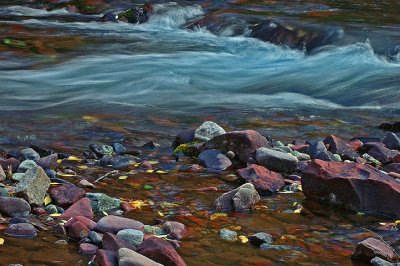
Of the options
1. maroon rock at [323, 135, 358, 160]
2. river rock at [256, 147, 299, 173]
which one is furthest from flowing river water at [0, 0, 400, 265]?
maroon rock at [323, 135, 358, 160]

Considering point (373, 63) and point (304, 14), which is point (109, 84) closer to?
point (373, 63)

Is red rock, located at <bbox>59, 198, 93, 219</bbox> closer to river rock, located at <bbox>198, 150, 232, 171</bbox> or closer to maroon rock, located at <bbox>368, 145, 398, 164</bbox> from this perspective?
river rock, located at <bbox>198, 150, 232, 171</bbox>

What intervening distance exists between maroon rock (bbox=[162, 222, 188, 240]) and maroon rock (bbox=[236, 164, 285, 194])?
3.47ft

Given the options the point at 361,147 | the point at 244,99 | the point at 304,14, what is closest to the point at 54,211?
the point at 361,147

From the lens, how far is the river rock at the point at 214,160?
5812mm

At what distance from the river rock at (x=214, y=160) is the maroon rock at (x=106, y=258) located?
7.65ft

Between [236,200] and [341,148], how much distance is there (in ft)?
6.13

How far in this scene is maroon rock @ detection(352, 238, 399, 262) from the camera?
3.86m

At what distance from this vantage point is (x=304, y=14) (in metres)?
15.5

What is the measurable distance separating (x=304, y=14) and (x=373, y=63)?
13.6ft

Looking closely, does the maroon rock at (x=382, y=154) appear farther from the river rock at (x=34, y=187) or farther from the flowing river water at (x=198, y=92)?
the river rock at (x=34, y=187)

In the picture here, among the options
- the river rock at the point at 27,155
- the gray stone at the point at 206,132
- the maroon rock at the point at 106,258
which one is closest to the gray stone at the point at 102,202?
the maroon rock at the point at 106,258

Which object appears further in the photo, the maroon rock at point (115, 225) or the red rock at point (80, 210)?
the red rock at point (80, 210)

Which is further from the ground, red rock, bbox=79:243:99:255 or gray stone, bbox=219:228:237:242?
red rock, bbox=79:243:99:255
